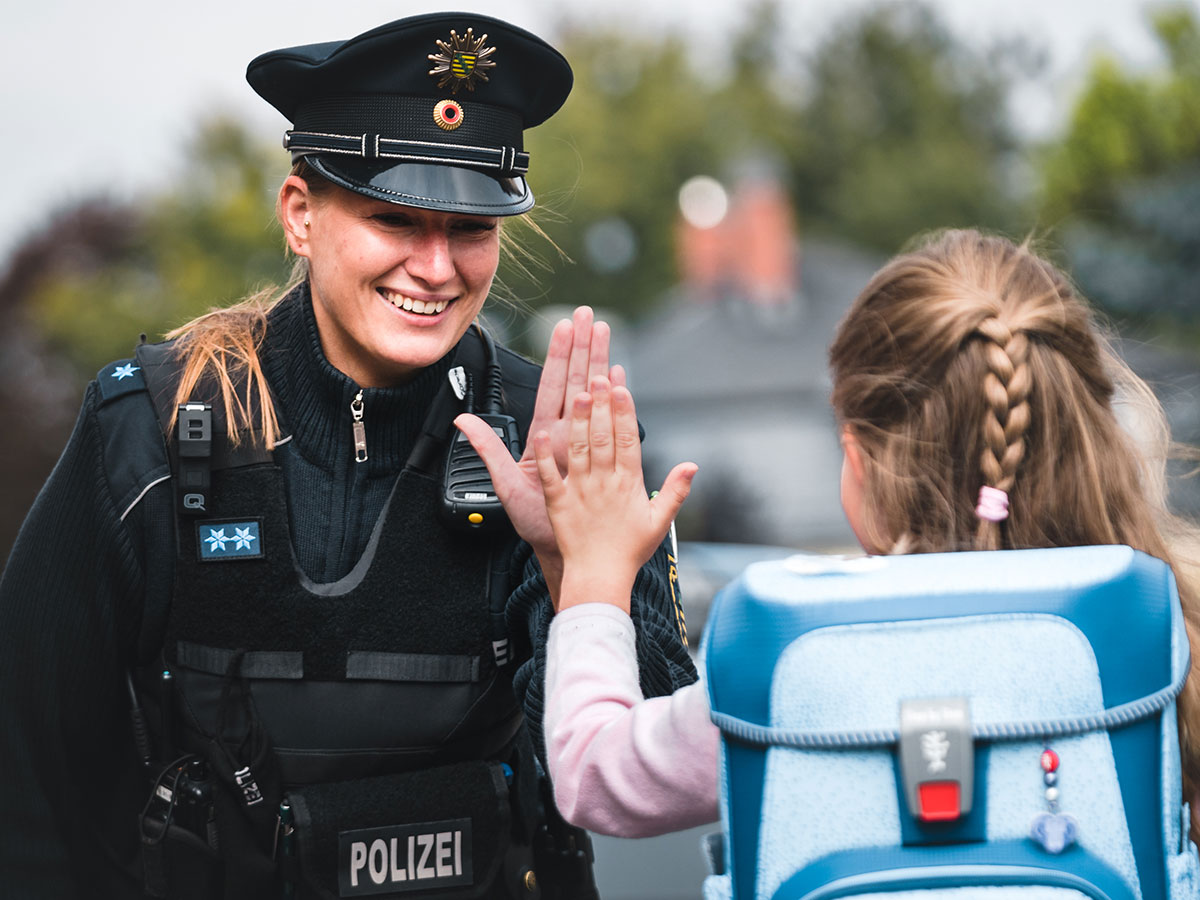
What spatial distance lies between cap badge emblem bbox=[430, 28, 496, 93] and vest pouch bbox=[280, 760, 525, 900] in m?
1.33

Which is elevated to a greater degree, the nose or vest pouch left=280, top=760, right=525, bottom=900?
the nose

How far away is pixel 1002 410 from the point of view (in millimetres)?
2066

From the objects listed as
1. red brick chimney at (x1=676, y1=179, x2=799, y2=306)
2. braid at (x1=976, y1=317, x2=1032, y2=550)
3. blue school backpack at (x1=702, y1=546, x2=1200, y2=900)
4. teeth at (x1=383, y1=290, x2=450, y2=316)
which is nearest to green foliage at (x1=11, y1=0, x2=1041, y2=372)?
red brick chimney at (x1=676, y1=179, x2=799, y2=306)

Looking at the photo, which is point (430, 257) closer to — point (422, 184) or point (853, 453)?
point (422, 184)

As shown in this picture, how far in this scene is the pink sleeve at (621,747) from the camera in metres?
2.03

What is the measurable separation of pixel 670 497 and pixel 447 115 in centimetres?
95

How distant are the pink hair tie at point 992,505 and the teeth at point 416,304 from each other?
116 centimetres

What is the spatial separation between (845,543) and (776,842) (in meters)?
28.5

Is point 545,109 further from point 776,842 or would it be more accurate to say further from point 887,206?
point 887,206

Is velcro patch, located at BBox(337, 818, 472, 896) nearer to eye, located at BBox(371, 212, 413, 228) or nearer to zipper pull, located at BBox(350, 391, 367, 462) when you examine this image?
zipper pull, located at BBox(350, 391, 367, 462)

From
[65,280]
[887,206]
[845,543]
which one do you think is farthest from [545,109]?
[887,206]

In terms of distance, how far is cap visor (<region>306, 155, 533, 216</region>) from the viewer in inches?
105

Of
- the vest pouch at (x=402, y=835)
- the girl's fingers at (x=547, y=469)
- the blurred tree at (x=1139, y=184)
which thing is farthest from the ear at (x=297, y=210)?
the blurred tree at (x=1139, y=184)

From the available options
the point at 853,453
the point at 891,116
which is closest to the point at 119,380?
the point at 853,453
